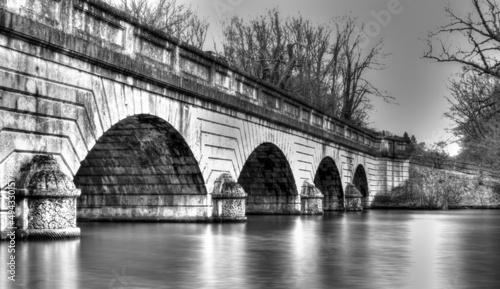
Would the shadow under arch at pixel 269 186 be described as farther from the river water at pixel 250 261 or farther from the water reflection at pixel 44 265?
the water reflection at pixel 44 265

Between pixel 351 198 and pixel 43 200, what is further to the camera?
pixel 351 198

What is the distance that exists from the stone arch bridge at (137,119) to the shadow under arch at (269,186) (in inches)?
1.4

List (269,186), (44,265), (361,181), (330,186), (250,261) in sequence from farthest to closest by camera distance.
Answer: (361,181)
(330,186)
(269,186)
(250,261)
(44,265)

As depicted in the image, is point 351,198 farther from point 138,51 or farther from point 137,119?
point 138,51

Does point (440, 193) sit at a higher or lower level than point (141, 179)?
lower

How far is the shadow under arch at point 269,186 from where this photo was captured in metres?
21.6

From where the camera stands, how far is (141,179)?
14.9 m

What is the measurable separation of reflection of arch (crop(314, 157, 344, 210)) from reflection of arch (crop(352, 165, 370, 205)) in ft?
14.3

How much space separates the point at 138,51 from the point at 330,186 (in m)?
17.7

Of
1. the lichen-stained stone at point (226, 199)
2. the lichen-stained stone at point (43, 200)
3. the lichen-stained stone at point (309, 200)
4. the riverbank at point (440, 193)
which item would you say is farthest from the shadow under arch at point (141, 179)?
the riverbank at point (440, 193)

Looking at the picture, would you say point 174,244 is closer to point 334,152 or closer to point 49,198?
point 49,198

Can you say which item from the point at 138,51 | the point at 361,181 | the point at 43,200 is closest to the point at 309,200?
the point at 361,181

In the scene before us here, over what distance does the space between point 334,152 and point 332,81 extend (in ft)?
56.3

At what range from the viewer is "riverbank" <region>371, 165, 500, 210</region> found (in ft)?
117
